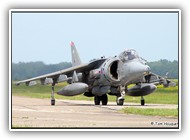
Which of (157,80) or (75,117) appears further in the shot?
(157,80)

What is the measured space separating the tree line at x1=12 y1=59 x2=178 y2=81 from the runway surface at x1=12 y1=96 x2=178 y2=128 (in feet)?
1.82

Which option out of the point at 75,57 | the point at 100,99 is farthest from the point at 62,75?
the point at 100,99

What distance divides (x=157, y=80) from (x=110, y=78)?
2.08 m

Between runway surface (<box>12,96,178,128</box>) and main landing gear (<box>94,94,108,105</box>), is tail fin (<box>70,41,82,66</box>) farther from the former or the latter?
main landing gear (<box>94,94,108,105</box>)

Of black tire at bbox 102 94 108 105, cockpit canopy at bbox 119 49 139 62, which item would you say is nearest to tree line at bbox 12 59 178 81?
cockpit canopy at bbox 119 49 139 62

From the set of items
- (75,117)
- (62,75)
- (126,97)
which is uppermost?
(62,75)

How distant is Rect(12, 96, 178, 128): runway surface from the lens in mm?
15820

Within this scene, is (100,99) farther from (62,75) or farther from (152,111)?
(152,111)

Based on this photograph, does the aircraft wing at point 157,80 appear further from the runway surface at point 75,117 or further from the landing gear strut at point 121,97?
the landing gear strut at point 121,97

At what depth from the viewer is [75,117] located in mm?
16984

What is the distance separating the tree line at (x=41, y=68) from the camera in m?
16.2

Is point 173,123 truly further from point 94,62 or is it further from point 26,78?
point 94,62

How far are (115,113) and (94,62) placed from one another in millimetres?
2979
